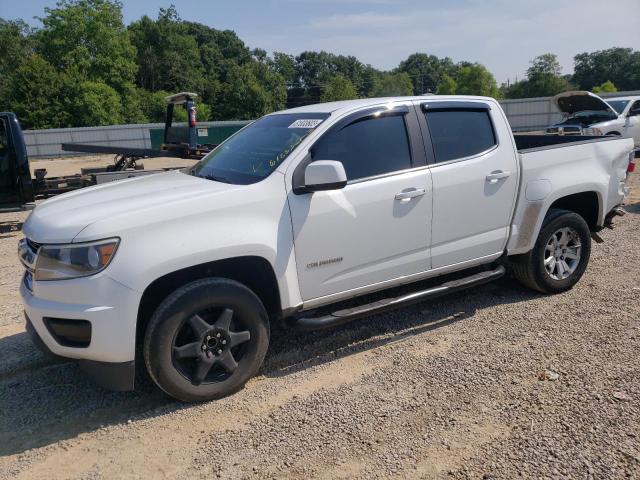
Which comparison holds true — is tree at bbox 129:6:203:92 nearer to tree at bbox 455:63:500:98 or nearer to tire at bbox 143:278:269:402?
tree at bbox 455:63:500:98

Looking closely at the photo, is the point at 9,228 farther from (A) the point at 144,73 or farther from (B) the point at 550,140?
(A) the point at 144,73

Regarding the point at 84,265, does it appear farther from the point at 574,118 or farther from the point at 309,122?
the point at 574,118

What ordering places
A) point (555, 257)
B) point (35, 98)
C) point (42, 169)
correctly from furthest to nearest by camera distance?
point (35, 98) < point (42, 169) < point (555, 257)

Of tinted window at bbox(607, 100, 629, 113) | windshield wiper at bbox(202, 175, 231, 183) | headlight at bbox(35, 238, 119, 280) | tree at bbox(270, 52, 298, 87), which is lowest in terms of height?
headlight at bbox(35, 238, 119, 280)

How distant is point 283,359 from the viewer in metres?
4.01

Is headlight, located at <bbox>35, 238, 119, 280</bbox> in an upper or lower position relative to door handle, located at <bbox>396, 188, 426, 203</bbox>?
lower

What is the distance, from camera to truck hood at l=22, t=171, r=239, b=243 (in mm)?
3061

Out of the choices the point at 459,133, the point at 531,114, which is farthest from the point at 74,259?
the point at 531,114

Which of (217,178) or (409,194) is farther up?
(217,178)

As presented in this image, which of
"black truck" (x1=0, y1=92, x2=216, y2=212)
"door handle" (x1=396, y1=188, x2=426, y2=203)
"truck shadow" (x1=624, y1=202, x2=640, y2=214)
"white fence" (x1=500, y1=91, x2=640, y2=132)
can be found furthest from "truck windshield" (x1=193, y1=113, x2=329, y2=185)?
"white fence" (x1=500, y1=91, x2=640, y2=132)

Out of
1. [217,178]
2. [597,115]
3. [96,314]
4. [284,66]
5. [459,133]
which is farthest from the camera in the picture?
[284,66]

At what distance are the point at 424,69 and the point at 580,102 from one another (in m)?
133

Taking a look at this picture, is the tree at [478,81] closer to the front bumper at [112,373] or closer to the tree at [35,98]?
the tree at [35,98]

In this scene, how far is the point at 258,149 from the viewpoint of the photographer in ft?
13.1
